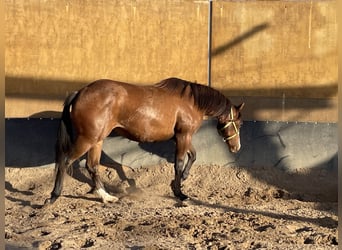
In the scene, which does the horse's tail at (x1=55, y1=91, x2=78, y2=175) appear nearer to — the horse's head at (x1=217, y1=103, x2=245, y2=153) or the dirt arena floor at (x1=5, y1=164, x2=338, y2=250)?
the dirt arena floor at (x1=5, y1=164, x2=338, y2=250)

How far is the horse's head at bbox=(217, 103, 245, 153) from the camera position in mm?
8164

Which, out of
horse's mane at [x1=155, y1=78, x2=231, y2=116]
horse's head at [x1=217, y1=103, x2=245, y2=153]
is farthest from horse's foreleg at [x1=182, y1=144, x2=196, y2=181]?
horse's mane at [x1=155, y1=78, x2=231, y2=116]

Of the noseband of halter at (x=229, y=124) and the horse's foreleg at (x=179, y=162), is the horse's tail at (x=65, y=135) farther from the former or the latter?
the noseband of halter at (x=229, y=124)

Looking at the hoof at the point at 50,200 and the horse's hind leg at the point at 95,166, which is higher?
the horse's hind leg at the point at 95,166

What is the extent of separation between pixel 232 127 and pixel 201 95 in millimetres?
704

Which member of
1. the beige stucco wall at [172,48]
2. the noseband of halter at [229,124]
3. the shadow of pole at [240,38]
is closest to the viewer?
the noseband of halter at [229,124]

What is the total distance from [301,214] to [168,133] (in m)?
2.07

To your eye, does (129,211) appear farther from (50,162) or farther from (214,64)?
(214,64)

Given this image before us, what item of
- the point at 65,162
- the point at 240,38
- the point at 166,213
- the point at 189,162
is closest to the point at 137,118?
the point at 65,162

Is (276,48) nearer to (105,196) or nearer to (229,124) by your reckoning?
(229,124)

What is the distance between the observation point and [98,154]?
7840mm

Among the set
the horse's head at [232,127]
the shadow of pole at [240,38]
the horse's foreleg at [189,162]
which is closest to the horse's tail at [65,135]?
the horse's foreleg at [189,162]

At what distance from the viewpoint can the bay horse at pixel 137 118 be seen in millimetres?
7328

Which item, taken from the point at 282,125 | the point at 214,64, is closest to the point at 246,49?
the point at 214,64
